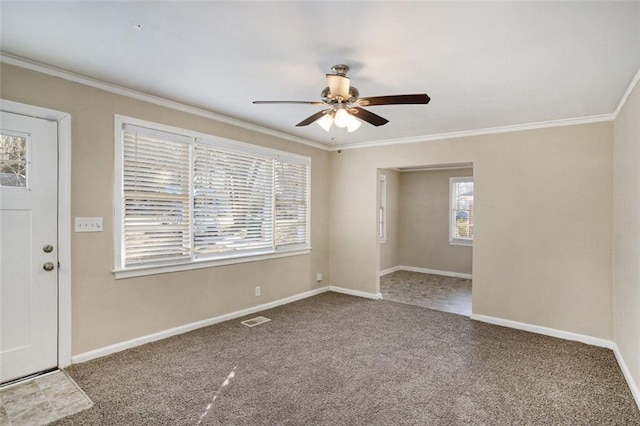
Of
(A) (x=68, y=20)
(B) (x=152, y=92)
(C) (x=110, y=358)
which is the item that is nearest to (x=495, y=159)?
(B) (x=152, y=92)

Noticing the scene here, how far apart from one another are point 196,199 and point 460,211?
18.4ft

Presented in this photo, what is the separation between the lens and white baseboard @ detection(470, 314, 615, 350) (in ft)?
11.9

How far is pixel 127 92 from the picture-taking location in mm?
3221

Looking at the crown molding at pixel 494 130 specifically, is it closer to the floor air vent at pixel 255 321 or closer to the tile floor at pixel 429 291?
the tile floor at pixel 429 291

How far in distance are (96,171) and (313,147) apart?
316 centimetres

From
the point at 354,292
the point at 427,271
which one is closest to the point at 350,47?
the point at 354,292

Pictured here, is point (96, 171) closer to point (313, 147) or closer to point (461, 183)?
point (313, 147)

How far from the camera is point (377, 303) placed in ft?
16.7

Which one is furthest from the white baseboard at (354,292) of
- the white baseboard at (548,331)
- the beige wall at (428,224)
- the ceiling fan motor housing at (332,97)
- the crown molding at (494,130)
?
the ceiling fan motor housing at (332,97)

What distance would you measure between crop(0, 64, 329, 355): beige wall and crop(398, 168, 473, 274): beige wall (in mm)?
4972

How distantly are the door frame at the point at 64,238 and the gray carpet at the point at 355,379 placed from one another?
0.82 ft

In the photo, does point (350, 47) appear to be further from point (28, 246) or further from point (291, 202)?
point (291, 202)

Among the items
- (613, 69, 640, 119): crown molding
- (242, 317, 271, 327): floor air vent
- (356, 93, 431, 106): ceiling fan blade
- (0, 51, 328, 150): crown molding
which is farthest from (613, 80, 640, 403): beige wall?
(0, 51, 328, 150): crown molding

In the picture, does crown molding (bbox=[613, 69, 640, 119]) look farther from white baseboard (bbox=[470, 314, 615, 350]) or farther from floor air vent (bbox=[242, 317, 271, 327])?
floor air vent (bbox=[242, 317, 271, 327])
